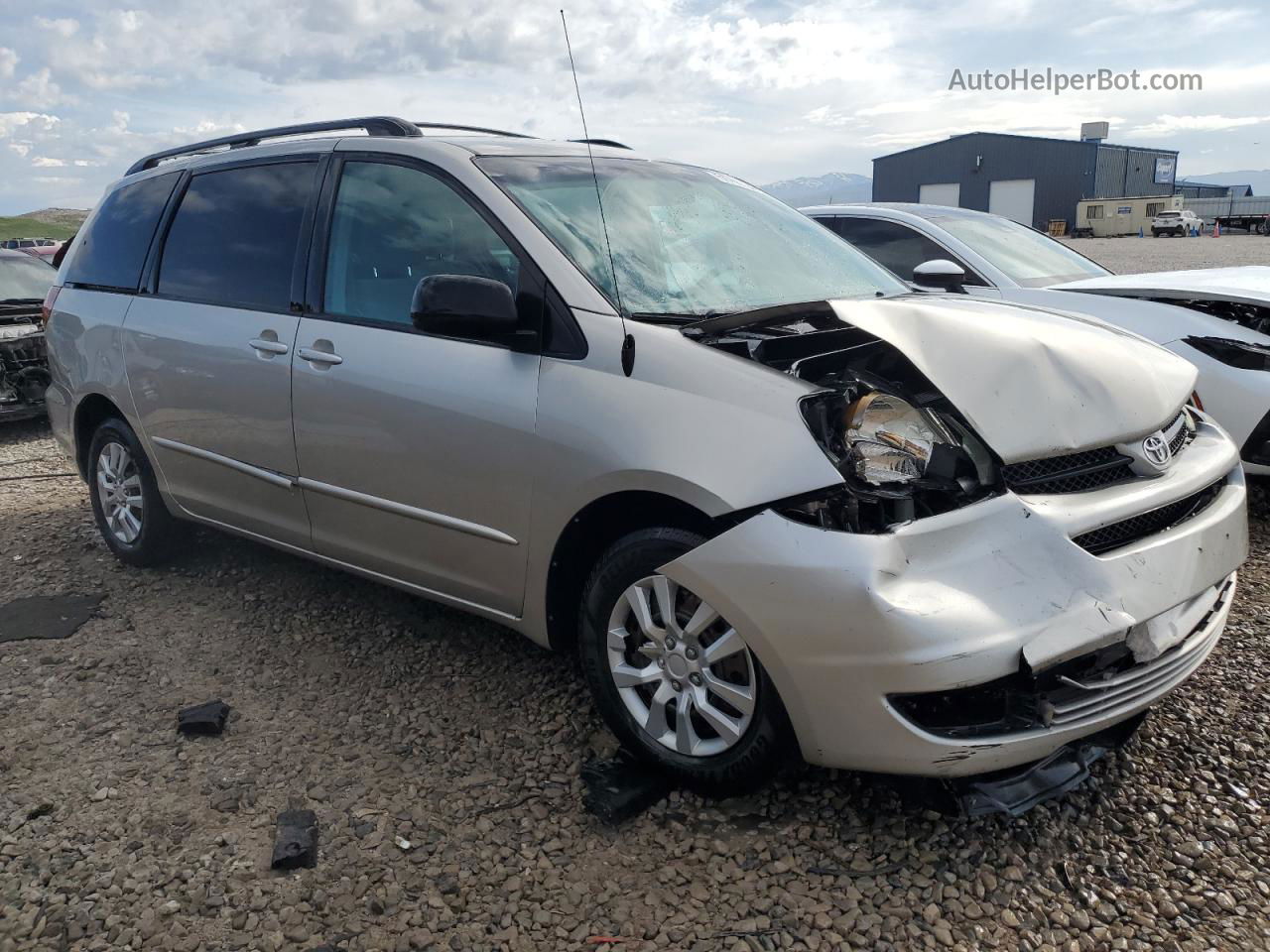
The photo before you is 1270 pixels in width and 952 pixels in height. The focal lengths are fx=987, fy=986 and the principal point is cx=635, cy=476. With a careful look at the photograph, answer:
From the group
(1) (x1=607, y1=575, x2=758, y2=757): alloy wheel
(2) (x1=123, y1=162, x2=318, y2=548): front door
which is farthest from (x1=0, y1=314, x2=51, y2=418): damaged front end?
(1) (x1=607, y1=575, x2=758, y2=757): alloy wheel

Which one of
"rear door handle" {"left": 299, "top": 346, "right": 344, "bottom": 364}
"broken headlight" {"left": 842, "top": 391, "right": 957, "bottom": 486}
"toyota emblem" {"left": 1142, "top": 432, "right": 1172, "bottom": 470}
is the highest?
"rear door handle" {"left": 299, "top": 346, "right": 344, "bottom": 364}

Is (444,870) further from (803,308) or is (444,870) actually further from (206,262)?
(206,262)

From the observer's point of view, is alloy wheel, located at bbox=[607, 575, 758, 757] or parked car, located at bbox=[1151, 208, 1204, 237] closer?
alloy wheel, located at bbox=[607, 575, 758, 757]

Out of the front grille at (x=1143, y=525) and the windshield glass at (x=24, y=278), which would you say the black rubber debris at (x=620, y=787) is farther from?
the windshield glass at (x=24, y=278)

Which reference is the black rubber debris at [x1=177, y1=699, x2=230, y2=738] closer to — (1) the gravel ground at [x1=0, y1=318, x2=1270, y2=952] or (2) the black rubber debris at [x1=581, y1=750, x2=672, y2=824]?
(1) the gravel ground at [x1=0, y1=318, x2=1270, y2=952]

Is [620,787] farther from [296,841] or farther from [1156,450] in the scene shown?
[1156,450]

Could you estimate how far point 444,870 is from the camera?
98.8 inches

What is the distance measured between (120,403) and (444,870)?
3.00 metres

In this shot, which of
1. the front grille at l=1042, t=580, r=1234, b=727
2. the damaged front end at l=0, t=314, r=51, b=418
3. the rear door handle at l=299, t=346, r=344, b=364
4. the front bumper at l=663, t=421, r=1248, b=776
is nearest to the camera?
the front bumper at l=663, t=421, r=1248, b=776

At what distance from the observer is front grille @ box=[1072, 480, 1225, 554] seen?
2.42m

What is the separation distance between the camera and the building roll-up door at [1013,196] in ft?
173

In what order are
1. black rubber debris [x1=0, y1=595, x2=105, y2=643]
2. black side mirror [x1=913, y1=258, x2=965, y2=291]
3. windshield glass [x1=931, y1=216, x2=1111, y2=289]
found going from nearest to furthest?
black rubber debris [x1=0, y1=595, x2=105, y2=643] → black side mirror [x1=913, y1=258, x2=965, y2=291] → windshield glass [x1=931, y1=216, x2=1111, y2=289]

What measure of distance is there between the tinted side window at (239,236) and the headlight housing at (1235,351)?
413 cm

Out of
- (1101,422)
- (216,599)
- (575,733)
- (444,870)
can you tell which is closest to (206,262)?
(216,599)
